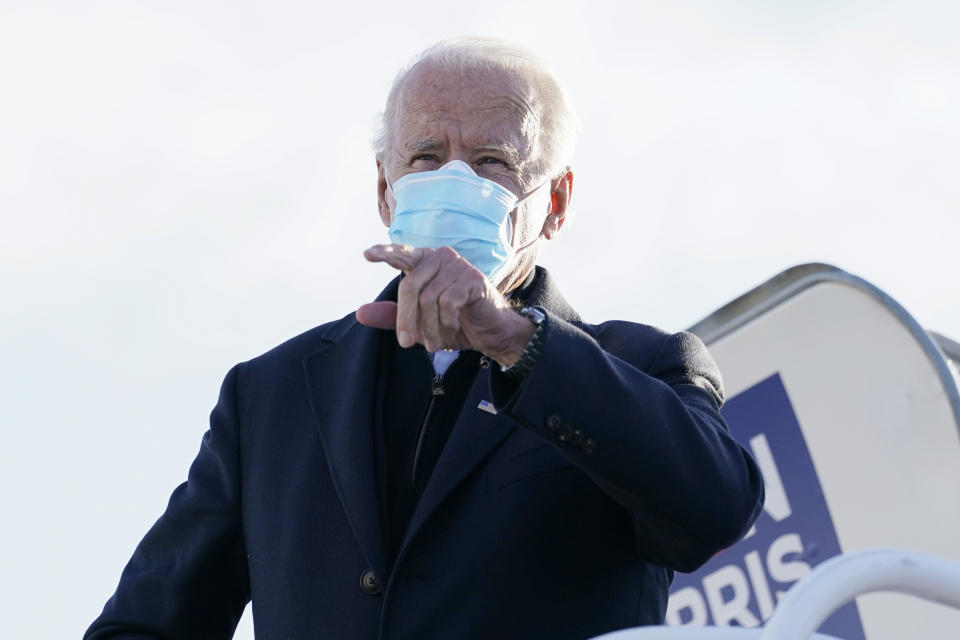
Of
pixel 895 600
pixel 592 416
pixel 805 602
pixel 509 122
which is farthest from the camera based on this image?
pixel 895 600

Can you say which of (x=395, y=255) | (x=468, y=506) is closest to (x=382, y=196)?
(x=468, y=506)

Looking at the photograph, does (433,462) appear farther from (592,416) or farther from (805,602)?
(805,602)

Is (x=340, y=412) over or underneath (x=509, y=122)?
underneath

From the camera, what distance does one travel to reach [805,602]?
157 centimetres

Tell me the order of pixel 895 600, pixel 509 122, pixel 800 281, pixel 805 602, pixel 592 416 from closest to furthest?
pixel 805 602 → pixel 592 416 → pixel 509 122 → pixel 895 600 → pixel 800 281

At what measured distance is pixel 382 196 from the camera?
3850 millimetres

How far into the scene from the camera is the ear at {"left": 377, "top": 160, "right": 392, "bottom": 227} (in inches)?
151

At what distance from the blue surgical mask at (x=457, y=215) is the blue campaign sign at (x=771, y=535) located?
181cm

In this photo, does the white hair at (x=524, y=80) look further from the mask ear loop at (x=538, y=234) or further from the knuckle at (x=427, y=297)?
the knuckle at (x=427, y=297)

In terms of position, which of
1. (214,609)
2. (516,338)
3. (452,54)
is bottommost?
(214,609)

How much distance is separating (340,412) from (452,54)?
1.06 m

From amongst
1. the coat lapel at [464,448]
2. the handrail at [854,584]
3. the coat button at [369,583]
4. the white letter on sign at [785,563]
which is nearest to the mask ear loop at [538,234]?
the coat lapel at [464,448]

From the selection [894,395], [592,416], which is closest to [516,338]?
[592,416]

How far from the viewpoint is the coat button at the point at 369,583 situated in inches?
118
